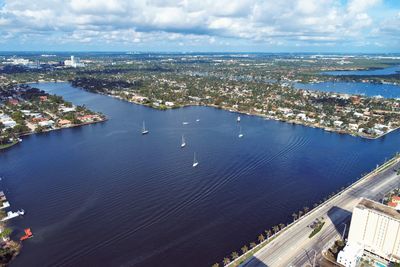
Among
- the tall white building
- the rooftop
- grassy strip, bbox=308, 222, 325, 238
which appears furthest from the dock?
the rooftop

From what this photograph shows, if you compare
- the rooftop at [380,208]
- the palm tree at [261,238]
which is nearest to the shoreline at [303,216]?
the palm tree at [261,238]

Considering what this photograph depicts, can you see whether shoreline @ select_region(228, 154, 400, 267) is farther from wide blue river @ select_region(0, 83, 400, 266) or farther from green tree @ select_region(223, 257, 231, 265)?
wide blue river @ select_region(0, 83, 400, 266)

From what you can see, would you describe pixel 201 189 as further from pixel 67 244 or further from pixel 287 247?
pixel 67 244

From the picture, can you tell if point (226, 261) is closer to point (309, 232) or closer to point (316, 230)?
point (309, 232)

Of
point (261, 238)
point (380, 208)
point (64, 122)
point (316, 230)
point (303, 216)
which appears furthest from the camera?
point (64, 122)

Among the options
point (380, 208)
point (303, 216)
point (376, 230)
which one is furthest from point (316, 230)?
point (380, 208)

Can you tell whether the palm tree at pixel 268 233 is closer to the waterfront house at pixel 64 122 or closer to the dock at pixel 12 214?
the dock at pixel 12 214

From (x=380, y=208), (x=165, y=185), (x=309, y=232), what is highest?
(x=380, y=208)
